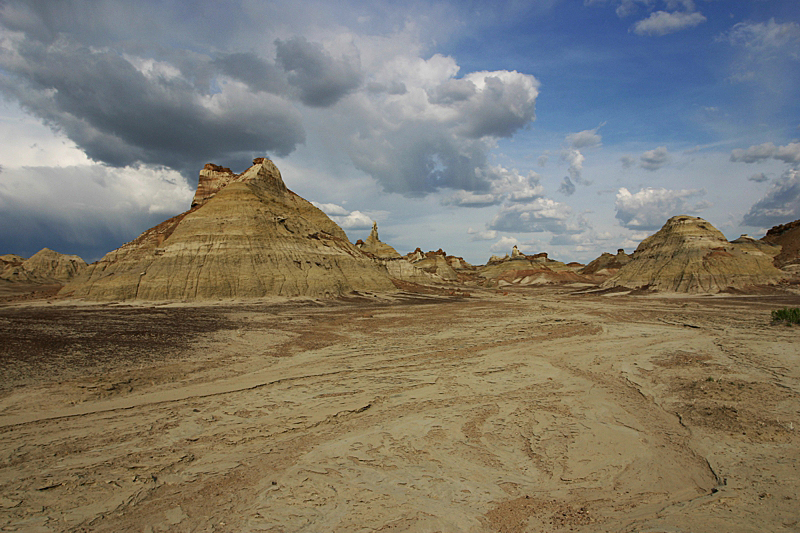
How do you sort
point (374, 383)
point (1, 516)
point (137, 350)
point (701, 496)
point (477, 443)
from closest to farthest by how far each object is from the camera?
point (1, 516) < point (701, 496) < point (477, 443) < point (374, 383) < point (137, 350)

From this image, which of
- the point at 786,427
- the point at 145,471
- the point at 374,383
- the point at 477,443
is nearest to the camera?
the point at 145,471

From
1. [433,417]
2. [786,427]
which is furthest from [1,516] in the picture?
[786,427]

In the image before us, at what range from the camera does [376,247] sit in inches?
3780

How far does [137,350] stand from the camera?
45.8 feet

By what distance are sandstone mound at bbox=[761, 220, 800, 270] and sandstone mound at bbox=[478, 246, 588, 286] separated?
37.1m

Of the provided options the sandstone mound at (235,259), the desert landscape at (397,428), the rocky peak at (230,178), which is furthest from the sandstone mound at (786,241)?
the rocky peak at (230,178)

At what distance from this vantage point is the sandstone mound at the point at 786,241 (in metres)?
63.9

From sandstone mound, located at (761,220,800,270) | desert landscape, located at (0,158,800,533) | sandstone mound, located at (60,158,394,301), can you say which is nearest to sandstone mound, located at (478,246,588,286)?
sandstone mound, located at (761,220,800,270)

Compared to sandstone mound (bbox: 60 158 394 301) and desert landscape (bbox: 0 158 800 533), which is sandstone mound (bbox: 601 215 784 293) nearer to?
desert landscape (bbox: 0 158 800 533)

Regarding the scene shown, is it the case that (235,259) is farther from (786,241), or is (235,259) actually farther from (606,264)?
(606,264)

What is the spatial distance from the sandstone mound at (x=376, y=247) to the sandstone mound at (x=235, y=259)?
1433 inches

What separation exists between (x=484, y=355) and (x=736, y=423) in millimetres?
7539

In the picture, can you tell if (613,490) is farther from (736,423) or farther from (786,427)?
(786,427)

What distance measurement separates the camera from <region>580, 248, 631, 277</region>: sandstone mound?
113 metres
